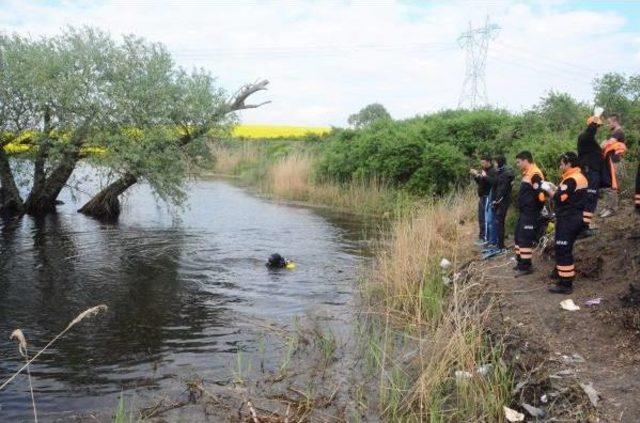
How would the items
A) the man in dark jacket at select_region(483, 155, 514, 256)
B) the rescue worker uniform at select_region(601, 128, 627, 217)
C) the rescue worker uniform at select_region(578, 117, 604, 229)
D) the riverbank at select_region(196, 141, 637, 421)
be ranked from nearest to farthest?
the riverbank at select_region(196, 141, 637, 421) → the rescue worker uniform at select_region(578, 117, 604, 229) → the rescue worker uniform at select_region(601, 128, 627, 217) → the man in dark jacket at select_region(483, 155, 514, 256)

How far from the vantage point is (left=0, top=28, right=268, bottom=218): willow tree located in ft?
55.0

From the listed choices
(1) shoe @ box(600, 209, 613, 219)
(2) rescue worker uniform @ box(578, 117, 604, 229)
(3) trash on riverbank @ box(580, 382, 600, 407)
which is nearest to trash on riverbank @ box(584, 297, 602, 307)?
(3) trash on riverbank @ box(580, 382, 600, 407)

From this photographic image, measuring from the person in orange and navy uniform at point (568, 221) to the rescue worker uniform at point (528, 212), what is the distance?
3.01 feet

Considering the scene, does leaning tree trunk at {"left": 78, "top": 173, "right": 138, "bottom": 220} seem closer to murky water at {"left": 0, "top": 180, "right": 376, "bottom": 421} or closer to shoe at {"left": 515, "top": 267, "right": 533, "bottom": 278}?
murky water at {"left": 0, "top": 180, "right": 376, "bottom": 421}

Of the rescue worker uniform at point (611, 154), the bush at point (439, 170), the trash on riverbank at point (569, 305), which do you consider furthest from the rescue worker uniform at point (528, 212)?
the bush at point (439, 170)

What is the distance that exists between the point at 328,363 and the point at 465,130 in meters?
16.7

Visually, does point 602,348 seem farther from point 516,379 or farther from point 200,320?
point 200,320

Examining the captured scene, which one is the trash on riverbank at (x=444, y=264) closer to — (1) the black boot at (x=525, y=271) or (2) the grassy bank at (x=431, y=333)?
(2) the grassy bank at (x=431, y=333)

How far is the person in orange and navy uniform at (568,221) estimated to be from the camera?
27.2ft

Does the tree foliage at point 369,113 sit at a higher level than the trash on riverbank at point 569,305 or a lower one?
higher

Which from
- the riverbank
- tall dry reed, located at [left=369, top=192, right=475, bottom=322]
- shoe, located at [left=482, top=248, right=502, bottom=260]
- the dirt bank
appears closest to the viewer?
the dirt bank

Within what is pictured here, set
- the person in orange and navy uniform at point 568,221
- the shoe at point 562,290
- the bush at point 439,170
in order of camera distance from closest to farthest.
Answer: the person in orange and navy uniform at point 568,221 → the shoe at point 562,290 → the bush at point 439,170

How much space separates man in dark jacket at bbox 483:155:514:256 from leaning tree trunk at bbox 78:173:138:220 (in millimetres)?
13215

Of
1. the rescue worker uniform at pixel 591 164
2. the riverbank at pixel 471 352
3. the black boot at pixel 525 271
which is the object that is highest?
the rescue worker uniform at pixel 591 164
